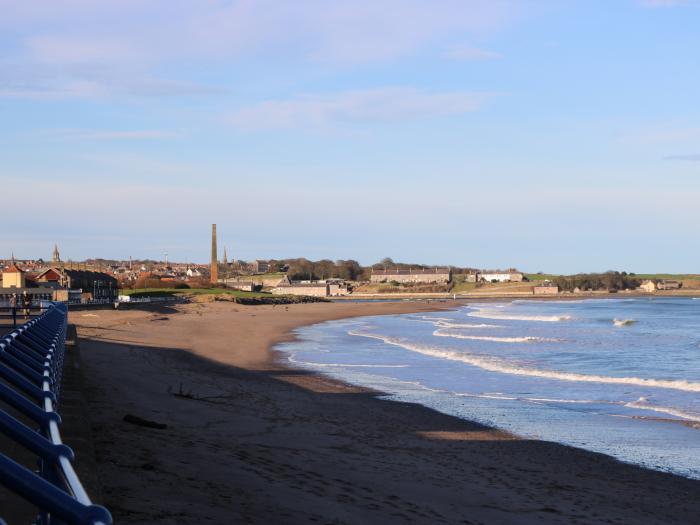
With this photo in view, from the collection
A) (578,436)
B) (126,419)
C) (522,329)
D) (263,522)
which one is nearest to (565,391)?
(578,436)

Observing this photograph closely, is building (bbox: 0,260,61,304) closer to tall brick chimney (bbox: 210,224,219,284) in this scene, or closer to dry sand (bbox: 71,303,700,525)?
dry sand (bbox: 71,303,700,525)

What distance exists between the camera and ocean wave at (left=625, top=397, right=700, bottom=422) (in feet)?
56.5

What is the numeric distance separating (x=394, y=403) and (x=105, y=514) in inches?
653

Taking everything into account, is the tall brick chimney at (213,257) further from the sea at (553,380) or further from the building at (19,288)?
the sea at (553,380)

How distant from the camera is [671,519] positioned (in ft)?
31.9

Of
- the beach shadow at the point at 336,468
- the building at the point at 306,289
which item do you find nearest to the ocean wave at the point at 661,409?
the beach shadow at the point at 336,468

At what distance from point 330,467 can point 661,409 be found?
10.1m

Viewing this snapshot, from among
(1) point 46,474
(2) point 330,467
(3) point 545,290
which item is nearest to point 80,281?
(2) point 330,467

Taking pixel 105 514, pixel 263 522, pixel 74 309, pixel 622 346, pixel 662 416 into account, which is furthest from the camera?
pixel 74 309

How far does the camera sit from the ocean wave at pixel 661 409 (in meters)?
17.2

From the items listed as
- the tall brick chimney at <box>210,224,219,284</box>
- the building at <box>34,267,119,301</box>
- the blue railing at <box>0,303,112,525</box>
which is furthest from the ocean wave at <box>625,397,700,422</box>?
the tall brick chimney at <box>210,224,219,284</box>

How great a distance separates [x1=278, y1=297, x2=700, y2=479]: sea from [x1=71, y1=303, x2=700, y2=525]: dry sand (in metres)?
1.23

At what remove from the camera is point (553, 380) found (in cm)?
2339

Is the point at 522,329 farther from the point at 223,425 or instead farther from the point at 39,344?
the point at 39,344
